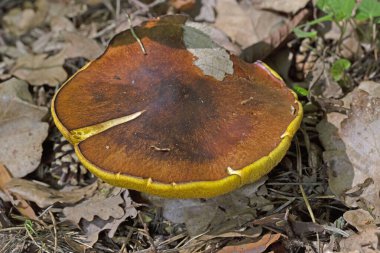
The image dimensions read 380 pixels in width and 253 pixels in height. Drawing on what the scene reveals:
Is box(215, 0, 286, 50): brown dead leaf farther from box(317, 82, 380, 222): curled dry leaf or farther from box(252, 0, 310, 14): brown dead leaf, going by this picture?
box(317, 82, 380, 222): curled dry leaf

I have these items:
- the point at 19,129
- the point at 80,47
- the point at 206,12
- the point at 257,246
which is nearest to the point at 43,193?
the point at 19,129

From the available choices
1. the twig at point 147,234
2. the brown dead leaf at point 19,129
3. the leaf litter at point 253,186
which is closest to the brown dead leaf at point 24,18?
the leaf litter at point 253,186

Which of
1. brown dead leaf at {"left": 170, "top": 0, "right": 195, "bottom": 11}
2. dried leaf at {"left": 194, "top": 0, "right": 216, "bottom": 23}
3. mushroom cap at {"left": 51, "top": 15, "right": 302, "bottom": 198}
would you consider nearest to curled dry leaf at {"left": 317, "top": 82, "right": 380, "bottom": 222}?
mushroom cap at {"left": 51, "top": 15, "right": 302, "bottom": 198}

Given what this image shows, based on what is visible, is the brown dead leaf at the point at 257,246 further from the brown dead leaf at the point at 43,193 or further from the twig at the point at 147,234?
the brown dead leaf at the point at 43,193

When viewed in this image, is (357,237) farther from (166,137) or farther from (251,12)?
(251,12)

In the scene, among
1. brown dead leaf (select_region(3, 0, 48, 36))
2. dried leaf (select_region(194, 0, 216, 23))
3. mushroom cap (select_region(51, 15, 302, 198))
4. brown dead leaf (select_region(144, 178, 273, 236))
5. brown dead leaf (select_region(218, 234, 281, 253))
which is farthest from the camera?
brown dead leaf (select_region(3, 0, 48, 36))

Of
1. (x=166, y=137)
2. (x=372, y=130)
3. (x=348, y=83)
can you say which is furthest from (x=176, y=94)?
(x=348, y=83)
